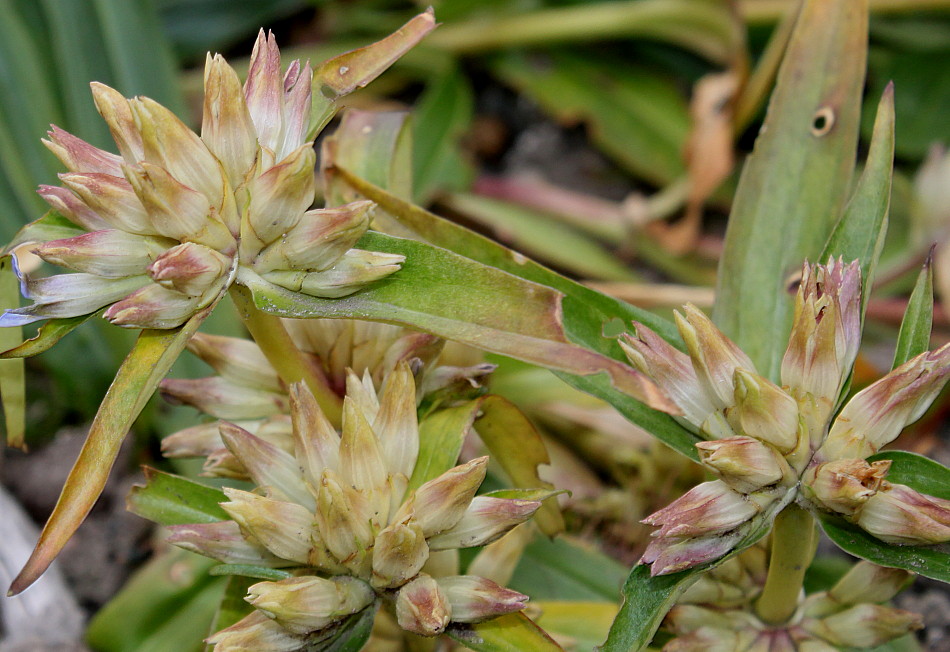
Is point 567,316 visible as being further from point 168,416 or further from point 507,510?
point 168,416

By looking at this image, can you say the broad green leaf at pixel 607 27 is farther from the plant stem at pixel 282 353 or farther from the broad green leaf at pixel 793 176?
the plant stem at pixel 282 353

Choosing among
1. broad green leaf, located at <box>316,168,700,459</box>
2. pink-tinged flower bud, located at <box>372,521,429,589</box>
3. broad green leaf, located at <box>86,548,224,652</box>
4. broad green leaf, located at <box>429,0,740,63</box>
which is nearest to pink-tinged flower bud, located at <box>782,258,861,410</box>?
broad green leaf, located at <box>316,168,700,459</box>

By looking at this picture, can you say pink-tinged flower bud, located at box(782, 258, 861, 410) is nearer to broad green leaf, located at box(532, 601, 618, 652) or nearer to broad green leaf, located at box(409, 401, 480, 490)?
broad green leaf, located at box(409, 401, 480, 490)

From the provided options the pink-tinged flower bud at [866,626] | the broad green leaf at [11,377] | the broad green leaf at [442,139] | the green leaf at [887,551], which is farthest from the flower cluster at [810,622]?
the broad green leaf at [442,139]

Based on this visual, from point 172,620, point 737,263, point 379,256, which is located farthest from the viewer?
point 172,620

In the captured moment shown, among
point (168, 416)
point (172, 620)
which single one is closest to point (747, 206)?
point (172, 620)

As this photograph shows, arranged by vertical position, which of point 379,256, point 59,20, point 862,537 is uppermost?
point 59,20
